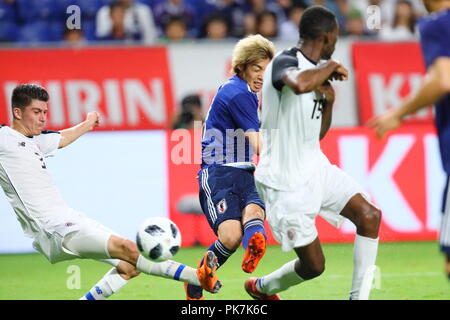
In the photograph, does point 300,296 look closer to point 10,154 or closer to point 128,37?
point 10,154

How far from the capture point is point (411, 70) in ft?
44.6

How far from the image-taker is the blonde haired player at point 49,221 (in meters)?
6.44

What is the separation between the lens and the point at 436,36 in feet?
16.4

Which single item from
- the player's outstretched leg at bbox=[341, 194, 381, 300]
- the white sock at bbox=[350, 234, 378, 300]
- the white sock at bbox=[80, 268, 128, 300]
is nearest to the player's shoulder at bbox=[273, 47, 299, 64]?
the player's outstretched leg at bbox=[341, 194, 381, 300]

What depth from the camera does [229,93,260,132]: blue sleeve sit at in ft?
22.7

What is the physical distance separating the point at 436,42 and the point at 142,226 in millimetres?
2587

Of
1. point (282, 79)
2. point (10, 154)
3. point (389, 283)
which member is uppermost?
point (282, 79)

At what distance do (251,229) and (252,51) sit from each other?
1351mm

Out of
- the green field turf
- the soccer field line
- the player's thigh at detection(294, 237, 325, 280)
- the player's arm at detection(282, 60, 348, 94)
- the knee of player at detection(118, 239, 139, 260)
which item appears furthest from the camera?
the soccer field line

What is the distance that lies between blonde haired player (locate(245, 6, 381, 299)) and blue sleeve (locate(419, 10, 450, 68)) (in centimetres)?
97

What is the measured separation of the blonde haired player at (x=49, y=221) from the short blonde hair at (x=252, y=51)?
150 cm

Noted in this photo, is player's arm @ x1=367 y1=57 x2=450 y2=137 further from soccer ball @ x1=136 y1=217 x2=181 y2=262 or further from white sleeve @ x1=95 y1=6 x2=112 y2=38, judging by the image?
white sleeve @ x1=95 y1=6 x2=112 y2=38

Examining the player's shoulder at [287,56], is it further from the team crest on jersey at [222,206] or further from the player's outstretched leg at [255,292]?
the player's outstretched leg at [255,292]
